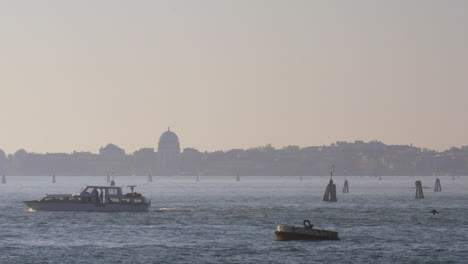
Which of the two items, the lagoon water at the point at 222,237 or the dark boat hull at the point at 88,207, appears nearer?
the lagoon water at the point at 222,237

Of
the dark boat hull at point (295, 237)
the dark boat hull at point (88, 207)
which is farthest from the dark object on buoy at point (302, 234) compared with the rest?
the dark boat hull at point (88, 207)

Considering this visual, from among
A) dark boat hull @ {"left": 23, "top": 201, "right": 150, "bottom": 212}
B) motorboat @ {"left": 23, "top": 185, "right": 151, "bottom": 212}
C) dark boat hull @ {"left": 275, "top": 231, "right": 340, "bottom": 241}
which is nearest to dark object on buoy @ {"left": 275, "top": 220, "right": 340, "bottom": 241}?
dark boat hull @ {"left": 275, "top": 231, "right": 340, "bottom": 241}

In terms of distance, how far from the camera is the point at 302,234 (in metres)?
78.8

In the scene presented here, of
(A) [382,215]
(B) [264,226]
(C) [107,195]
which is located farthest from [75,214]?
(A) [382,215]

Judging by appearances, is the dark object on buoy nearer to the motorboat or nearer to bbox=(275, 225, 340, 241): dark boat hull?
bbox=(275, 225, 340, 241): dark boat hull

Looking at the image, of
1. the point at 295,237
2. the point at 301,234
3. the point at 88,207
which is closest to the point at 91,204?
the point at 88,207

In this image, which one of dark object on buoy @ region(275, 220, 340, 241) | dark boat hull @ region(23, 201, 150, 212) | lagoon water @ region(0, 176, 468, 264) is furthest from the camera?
dark boat hull @ region(23, 201, 150, 212)

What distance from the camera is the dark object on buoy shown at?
78812mm

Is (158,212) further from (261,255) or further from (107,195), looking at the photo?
(261,255)

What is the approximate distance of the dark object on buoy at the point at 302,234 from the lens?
78812 mm

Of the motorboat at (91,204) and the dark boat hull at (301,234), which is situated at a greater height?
the motorboat at (91,204)

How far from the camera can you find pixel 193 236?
84875mm

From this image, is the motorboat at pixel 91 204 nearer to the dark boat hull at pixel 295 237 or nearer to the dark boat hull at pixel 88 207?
the dark boat hull at pixel 88 207

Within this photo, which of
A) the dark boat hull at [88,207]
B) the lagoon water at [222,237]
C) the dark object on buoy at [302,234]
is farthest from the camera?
the dark boat hull at [88,207]
